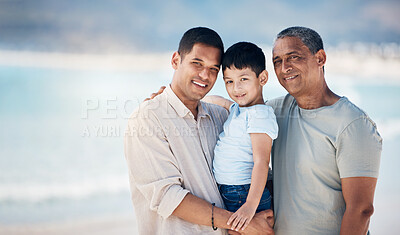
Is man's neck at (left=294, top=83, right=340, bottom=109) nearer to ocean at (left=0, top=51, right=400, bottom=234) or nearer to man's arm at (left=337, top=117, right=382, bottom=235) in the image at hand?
man's arm at (left=337, top=117, right=382, bottom=235)

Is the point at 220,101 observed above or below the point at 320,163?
above

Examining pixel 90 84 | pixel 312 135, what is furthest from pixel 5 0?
pixel 312 135

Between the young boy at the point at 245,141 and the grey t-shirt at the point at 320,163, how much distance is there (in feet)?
0.42

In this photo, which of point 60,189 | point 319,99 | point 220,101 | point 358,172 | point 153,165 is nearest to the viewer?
point 358,172

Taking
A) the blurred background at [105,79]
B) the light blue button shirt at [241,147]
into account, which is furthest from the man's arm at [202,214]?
the blurred background at [105,79]

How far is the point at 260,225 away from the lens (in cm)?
160

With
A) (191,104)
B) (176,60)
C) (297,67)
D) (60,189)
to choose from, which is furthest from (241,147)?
(60,189)

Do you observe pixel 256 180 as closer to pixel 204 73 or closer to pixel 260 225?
pixel 260 225

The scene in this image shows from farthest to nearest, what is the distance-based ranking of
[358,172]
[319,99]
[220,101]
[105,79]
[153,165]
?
[105,79], [220,101], [319,99], [153,165], [358,172]

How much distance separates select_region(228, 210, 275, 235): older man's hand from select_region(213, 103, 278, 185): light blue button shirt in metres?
0.17

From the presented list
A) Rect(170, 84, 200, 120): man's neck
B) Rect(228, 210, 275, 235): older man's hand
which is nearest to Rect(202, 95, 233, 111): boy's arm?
Rect(170, 84, 200, 120): man's neck

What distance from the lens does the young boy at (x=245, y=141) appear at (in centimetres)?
154

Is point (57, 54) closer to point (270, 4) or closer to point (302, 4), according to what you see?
point (270, 4)

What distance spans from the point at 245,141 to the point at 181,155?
317mm
